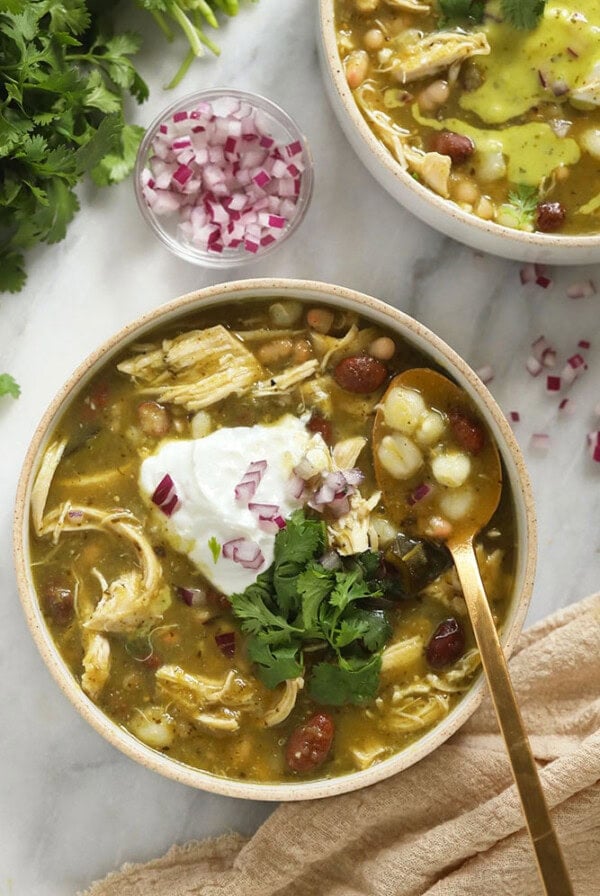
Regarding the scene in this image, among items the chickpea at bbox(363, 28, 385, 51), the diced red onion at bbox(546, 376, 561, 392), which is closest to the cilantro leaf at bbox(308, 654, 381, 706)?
the diced red onion at bbox(546, 376, 561, 392)

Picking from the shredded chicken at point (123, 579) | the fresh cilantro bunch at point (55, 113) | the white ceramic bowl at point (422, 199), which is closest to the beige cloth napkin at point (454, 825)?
the shredded chicken at point (123, 579)

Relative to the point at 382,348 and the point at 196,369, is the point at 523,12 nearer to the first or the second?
the point at 382,348

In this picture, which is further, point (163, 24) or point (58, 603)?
point (163, 24)

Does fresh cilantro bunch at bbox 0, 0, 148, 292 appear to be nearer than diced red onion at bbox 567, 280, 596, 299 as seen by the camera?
Yes

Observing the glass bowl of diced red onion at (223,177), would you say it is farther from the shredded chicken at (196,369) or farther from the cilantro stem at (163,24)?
the shredded chicken at (196,369)

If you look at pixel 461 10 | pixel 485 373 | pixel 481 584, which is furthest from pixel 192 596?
pixel 461 10

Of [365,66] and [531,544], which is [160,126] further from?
[531,544]

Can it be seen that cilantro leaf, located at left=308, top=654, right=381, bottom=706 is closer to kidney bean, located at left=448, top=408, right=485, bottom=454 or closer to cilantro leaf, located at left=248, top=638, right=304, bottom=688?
cilantro leaf, located at left=248, top=638, right=304, bottom=688
